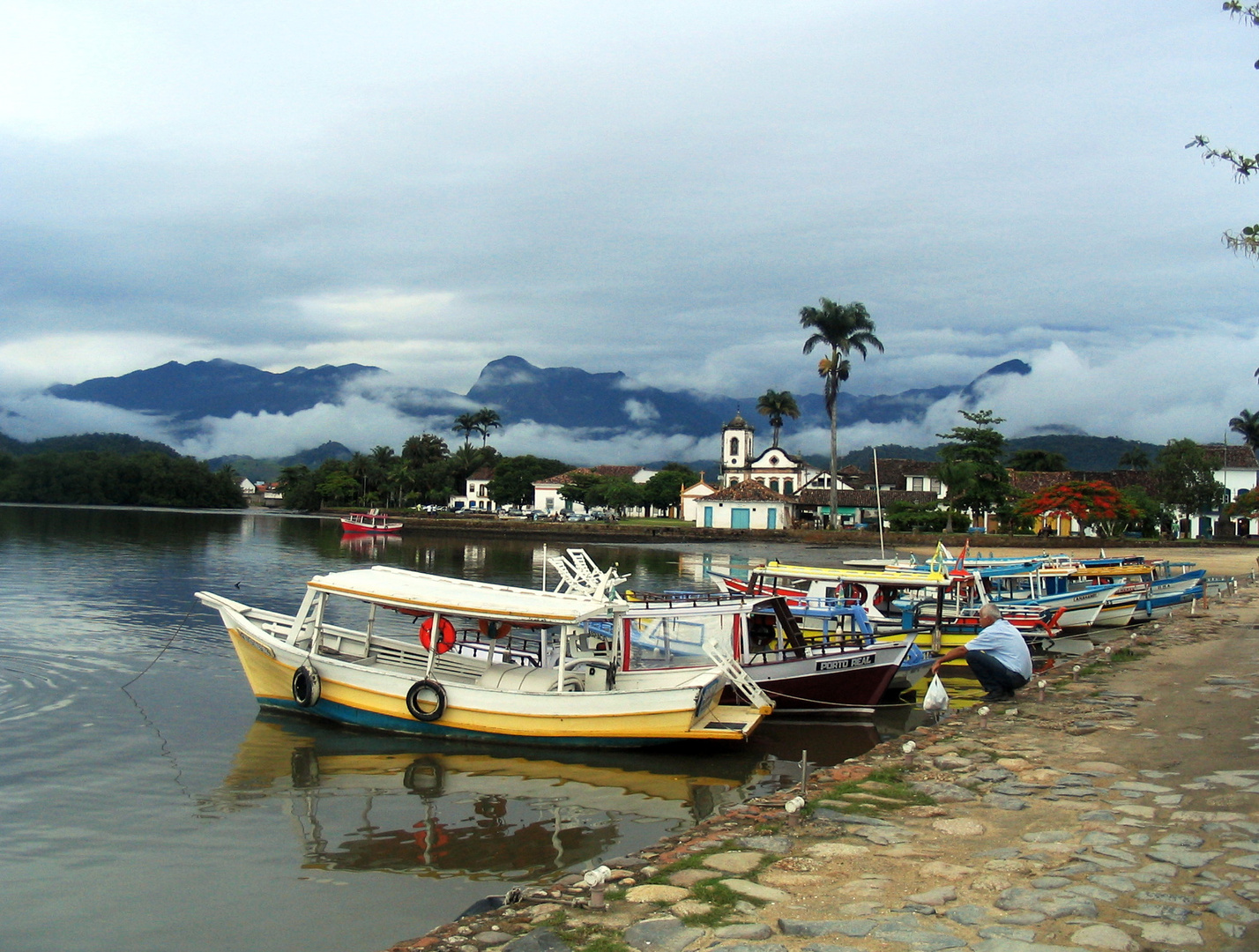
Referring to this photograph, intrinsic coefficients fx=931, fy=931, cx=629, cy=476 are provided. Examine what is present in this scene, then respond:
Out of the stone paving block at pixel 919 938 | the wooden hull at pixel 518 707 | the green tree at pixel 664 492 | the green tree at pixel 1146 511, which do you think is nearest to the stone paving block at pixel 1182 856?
the stone paving block at pixel 919 938

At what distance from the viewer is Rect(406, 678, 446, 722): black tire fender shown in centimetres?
1381

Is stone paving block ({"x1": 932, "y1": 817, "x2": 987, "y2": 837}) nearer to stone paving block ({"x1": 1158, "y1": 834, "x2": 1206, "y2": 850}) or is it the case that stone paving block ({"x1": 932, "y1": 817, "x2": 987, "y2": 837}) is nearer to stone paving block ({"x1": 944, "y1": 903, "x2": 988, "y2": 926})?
stone paving block ({"x1": 1158, "y1": 834, "x2": 1206, "y2": 850})

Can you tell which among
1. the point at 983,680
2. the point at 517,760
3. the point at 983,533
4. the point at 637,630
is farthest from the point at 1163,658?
the point at 983,533

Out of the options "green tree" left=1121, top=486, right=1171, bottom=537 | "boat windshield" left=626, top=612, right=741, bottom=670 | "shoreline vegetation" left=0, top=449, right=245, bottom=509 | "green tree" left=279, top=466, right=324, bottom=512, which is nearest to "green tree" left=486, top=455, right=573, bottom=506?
"green tree" left=279, top=466, right=324, bottom=512

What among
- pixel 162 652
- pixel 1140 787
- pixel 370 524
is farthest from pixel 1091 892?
pixel 370 524

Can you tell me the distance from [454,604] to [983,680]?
7425 mm

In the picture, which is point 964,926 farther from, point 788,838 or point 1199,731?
point 1199,731

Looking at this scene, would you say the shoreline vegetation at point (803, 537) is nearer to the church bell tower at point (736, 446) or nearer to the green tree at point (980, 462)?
the green tree at point (980, 462)

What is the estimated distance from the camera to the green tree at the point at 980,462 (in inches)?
2598

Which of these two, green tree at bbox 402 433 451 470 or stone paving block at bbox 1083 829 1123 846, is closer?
stone paving block at bbox 1083 829 1123 846

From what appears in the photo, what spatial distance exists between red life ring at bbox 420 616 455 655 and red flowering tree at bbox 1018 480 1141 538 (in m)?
53.8

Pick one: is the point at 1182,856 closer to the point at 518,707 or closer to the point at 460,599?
the point at 518,707

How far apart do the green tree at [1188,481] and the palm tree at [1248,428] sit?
2430 cm

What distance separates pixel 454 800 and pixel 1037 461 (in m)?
107
